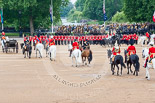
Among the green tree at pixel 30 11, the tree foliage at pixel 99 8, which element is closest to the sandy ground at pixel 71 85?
the green tree at pixel 30 11

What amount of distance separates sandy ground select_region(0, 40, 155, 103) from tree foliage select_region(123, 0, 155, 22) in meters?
50.6

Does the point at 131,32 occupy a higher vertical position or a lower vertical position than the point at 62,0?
lower

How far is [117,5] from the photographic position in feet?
447

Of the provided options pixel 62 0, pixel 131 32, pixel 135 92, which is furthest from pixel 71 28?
pixel 135 92

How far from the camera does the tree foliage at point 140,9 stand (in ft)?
259

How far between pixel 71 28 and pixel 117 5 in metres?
70.9

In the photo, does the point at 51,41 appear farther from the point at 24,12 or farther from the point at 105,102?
the point at 24,12

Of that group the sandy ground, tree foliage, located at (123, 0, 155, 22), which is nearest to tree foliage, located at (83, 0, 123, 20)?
tree foliage, located at (123, 0, 155, 22)

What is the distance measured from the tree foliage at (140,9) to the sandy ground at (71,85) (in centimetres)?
5060

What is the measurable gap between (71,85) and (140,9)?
200 feet

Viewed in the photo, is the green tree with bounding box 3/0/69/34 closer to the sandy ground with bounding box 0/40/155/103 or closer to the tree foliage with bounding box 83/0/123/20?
the tree foliage with bounding box 83/0/123/20

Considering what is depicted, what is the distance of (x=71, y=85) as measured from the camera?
2181 cm

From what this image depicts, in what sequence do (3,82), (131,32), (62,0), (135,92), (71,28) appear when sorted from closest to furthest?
(135,92)
(3,82)
(131,32)
(71,28)
(62,0)

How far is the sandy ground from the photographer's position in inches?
712
